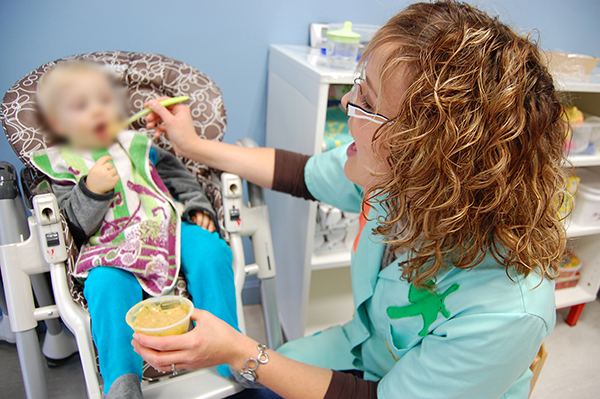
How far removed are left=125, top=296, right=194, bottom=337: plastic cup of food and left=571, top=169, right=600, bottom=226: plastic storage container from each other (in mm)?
1430

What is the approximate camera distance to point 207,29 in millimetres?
1151

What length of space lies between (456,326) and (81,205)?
693 mm

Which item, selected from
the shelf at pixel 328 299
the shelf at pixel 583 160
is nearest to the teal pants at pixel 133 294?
the shelf at pixel 328 299

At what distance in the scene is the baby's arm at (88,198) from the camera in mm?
761

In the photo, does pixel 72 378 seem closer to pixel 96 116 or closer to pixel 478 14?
pixel 96 116

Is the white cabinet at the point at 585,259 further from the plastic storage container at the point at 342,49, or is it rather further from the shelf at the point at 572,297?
the plastic storage container at the point at 342,49

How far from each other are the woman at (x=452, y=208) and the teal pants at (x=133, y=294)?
142 mm

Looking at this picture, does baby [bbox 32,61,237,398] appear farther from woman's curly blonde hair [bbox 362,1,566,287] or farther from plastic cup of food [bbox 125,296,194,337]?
woman's curly blonde hair [bbox 362,1,566,287]

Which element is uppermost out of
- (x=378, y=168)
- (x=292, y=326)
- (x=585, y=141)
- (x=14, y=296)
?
(x=378, y=168)

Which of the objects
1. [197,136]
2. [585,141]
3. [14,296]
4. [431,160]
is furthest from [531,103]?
[585,141]

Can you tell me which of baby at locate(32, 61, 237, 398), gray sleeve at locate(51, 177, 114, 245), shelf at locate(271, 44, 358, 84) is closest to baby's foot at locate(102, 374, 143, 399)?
baby at locate(32, 61, 237, 398)

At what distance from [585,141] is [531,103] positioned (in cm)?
104

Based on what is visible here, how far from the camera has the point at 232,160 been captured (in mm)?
897

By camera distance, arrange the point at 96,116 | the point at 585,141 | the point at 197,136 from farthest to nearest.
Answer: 1. the point at 585,141
2. the point at 197,136
3. the point at 96,116
